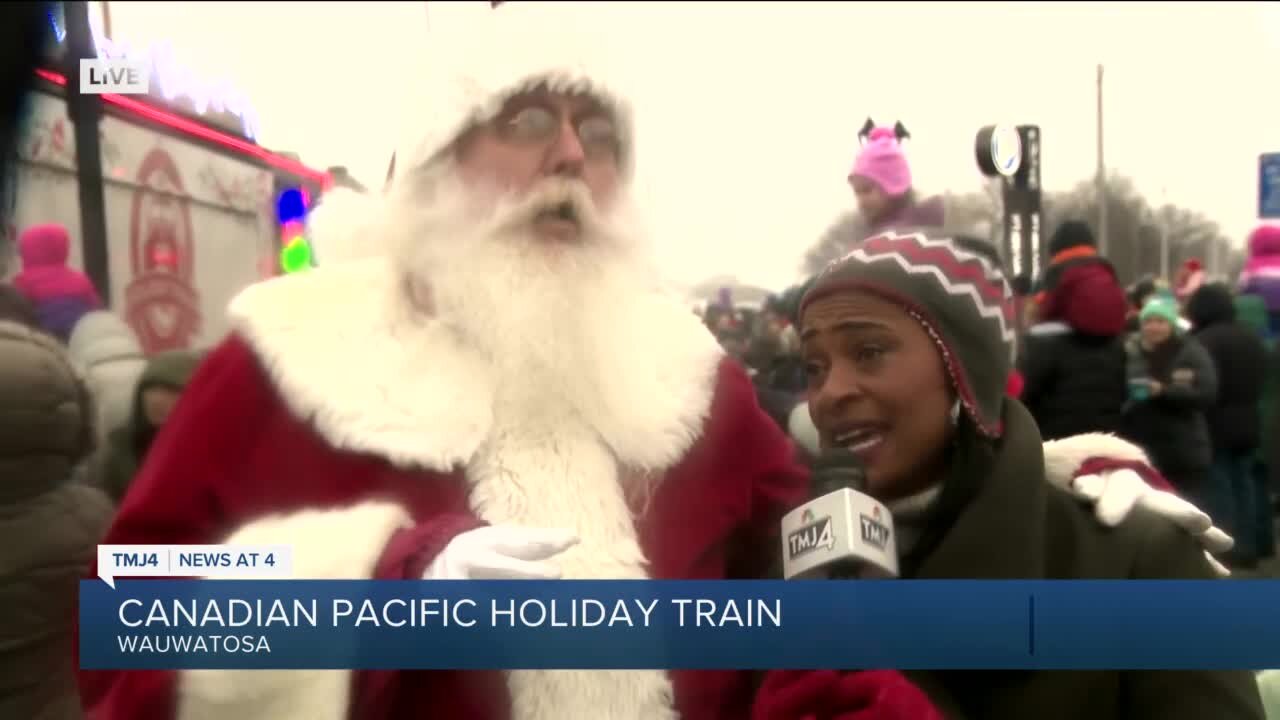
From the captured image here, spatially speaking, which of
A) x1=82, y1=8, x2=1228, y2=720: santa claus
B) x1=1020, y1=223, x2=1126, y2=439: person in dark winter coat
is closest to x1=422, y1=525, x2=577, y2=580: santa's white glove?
x1=82, y1=8, x2=1228, y2=720: santa claus

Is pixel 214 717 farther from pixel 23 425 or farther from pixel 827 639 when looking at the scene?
pixel 827 639

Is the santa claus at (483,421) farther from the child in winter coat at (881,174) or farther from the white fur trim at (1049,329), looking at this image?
the child in winter coat at (881,174)

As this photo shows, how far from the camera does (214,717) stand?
1.21 metres

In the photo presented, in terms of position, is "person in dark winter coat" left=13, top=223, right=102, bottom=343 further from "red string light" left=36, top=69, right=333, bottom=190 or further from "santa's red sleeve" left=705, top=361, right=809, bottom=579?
"santa's red sleeve" left=705, top=361, right=809, bottom=579

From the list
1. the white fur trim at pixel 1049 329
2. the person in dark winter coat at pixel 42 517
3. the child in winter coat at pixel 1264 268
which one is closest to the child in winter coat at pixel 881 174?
the white fur trim at pixel 1049 329

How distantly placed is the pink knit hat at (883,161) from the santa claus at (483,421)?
0.29 meters

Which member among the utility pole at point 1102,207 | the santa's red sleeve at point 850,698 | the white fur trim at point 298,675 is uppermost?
the utility pole at point 1102,207

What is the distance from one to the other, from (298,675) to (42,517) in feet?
1.29

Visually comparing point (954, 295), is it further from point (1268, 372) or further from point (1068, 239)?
point (1268, 372)

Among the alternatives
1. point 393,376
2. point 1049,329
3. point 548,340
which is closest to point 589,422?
point 548,340

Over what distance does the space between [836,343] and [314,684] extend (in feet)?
2.29

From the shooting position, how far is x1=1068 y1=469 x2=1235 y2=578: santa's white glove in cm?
121

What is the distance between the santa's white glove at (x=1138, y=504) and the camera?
1.21 metres

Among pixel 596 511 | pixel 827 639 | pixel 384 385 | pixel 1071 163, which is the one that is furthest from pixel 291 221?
pixel 1071 163
